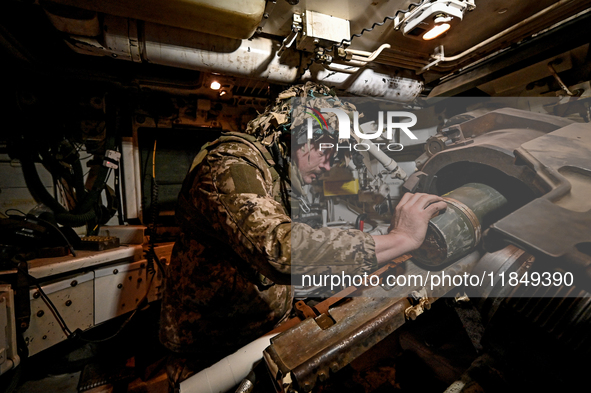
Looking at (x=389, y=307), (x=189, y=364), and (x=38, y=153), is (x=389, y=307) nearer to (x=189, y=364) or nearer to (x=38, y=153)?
(x=189, y=364)

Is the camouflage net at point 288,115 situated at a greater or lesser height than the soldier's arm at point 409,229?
greater

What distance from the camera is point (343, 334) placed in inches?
38.0

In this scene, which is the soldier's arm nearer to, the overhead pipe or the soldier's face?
the soldier's face

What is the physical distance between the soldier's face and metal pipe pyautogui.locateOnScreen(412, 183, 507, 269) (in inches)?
31.3

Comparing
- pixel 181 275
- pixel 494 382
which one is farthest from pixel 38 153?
pixel 494 382

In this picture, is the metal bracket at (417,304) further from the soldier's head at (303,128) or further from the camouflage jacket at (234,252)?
the soldier's head at (303,128)

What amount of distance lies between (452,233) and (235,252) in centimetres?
95

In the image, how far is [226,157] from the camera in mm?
1133

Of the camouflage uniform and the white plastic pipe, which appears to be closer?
the camouflage uniform

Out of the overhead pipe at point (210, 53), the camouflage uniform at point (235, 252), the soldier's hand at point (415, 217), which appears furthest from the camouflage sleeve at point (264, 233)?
the overhead pipe at point (210, 53)

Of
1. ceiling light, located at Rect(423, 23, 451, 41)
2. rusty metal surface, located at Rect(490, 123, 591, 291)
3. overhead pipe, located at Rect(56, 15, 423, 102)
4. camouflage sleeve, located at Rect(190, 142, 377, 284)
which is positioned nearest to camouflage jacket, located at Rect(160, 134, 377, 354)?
camouflage sleeve, located at Rect(190, 142, 377, 284)

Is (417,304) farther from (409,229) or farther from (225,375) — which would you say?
(225,375)

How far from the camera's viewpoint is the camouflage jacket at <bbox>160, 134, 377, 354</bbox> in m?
0.91

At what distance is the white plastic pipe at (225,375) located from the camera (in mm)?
1086
